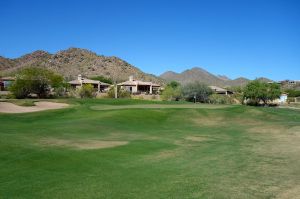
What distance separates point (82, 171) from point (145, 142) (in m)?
8.58

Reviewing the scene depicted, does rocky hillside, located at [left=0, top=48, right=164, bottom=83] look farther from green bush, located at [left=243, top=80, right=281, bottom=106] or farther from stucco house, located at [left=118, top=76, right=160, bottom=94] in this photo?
green bush, located at [left=243, top=80, right=281, bottom=106]

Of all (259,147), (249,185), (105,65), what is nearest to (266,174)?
(249,185)

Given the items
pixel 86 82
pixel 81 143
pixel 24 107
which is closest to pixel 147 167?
pixel 81 143

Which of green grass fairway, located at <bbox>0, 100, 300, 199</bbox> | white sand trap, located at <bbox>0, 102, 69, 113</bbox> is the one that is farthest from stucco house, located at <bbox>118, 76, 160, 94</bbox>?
green grass fairway, located at <bbox>0, 100, 300, 199</bbox>

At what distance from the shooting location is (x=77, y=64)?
556 feet

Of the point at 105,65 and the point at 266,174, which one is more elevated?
the point at 105,65

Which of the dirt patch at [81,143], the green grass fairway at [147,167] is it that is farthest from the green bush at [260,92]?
the dirt patch at [81,143]

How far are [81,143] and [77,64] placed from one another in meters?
152

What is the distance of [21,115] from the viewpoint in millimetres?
40562

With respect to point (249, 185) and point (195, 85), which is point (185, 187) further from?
point (195, 85)

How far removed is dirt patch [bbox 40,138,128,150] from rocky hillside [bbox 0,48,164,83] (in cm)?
13786

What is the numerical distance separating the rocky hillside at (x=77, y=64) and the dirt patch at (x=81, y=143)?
138 meters

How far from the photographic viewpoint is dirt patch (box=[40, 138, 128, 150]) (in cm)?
1920

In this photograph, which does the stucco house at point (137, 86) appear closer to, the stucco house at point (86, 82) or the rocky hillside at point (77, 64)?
the stucco house at point (86, 82)
